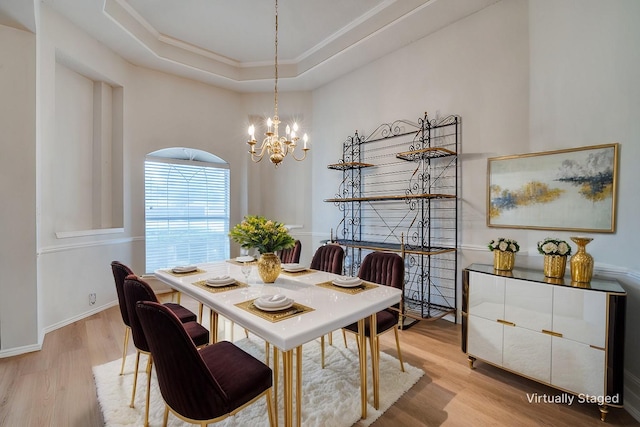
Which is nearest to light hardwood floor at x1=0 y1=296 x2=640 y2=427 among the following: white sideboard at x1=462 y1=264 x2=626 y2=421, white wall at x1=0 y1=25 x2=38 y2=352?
white sideboard at x1=462 y1=264 x2=626 y2=421

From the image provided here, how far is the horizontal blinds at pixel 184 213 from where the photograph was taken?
176 inches

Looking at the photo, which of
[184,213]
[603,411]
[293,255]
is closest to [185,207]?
[184,213]

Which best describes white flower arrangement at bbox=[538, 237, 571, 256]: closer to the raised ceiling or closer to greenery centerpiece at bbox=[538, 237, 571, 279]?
greenery centerpiece at bbox=[538, 237, 571, 279]

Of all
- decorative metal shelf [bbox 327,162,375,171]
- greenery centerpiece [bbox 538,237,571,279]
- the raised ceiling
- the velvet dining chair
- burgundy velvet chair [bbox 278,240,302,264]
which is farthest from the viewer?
decorative metal shelf [bbox 327,162,375,171]

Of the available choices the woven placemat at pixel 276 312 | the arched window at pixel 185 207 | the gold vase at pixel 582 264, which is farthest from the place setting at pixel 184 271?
the gold vase at pixel 582 264

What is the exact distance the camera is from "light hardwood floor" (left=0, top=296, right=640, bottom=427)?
1.82 metres

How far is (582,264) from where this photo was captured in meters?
2.00

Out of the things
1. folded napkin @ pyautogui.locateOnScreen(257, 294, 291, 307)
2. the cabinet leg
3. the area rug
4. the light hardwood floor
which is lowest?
the light hardwood floor

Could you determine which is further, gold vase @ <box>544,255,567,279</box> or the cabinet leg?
gold vase @ <box>544,255,567,279</box>

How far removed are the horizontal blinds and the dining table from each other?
2318 millimetres

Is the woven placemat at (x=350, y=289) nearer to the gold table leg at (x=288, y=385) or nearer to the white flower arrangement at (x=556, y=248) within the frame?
the gold table leg at (x=288, y=385)

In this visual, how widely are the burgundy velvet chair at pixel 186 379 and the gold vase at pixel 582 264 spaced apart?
221 centimetres

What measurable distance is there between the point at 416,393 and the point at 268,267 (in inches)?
55.0

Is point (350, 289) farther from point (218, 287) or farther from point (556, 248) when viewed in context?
point (556, 248)
